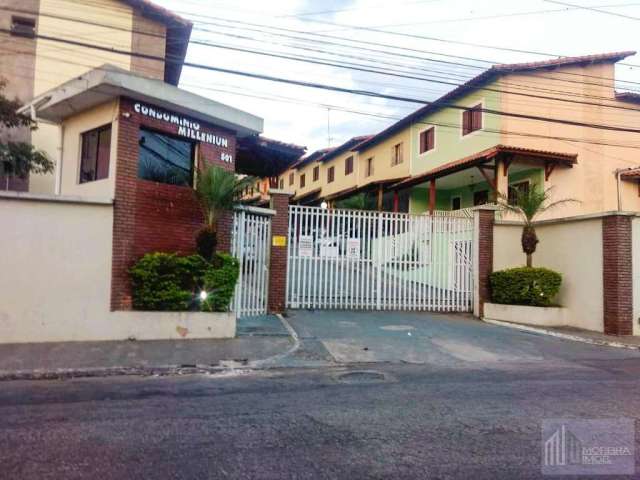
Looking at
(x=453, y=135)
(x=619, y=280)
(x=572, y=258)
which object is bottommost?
(x=619, y=280)

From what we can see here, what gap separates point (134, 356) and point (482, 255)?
29.9 ft

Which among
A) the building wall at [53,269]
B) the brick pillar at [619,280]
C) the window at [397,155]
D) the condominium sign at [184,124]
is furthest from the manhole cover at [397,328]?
the window at [397,155]

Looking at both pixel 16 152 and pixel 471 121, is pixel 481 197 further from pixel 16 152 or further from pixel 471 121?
pixel 16 152

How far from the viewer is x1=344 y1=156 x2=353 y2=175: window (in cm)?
3157

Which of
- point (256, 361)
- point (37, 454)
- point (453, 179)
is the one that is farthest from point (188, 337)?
point (453, 179)

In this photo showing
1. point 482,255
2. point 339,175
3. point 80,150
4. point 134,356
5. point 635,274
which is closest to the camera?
point 134,356

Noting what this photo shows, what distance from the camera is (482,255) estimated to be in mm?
12820

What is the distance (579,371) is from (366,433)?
4.72m

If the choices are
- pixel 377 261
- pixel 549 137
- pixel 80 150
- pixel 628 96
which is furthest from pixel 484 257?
pixel 628 96

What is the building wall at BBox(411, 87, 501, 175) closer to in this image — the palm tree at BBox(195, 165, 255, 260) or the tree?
the palm tree at BBox(195, 165, 255, 260)

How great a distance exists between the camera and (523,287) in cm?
1195

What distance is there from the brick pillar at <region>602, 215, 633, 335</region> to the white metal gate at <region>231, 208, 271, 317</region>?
7837 millimetres

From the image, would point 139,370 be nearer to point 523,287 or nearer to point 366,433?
point 366,433

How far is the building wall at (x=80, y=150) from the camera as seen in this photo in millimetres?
8820
